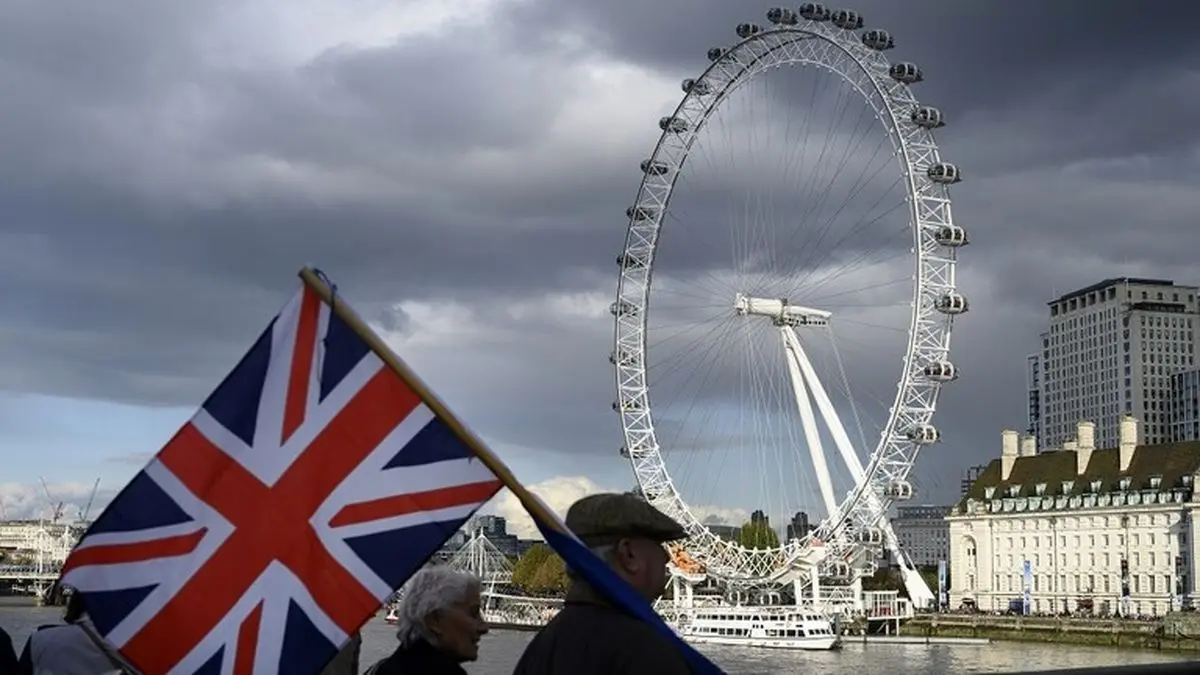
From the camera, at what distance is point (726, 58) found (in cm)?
5322

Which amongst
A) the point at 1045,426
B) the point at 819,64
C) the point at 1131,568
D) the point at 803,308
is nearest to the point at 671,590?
the point at 1131,568

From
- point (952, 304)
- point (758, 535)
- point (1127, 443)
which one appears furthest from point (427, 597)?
point (1127, 443)

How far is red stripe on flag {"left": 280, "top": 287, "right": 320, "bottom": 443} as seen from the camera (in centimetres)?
397

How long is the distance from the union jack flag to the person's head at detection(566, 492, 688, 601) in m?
0.31

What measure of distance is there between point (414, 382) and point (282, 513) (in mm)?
454

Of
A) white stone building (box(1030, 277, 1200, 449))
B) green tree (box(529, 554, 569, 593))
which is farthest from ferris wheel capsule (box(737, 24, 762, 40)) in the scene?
white stone building (box(1030, 277, 1200, 449))

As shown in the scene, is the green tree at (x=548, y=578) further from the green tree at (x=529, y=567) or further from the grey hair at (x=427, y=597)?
the grey hair at (x=427, y=597)

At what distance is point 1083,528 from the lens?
89812 millimetres

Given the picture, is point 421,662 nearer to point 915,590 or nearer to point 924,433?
point 924,433

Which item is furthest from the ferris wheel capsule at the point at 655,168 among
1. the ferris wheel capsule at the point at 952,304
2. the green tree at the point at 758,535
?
the green tree at the point at 758,535

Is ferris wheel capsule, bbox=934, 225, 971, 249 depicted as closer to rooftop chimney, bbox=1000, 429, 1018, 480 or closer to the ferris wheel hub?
the ferris wheel hub

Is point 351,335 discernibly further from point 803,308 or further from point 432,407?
point 803,308

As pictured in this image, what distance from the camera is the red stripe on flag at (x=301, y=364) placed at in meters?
3.97

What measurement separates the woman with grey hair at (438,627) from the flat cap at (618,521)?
0.72m
